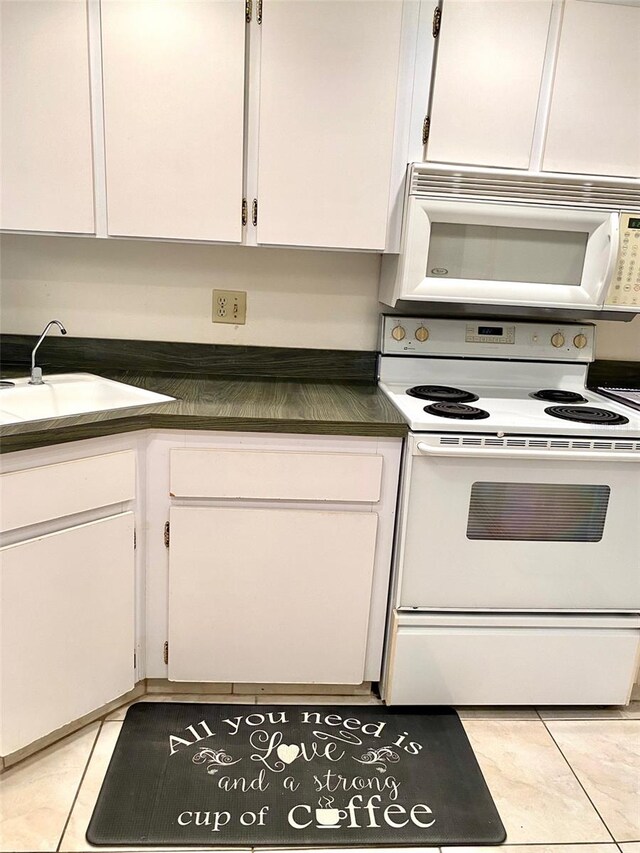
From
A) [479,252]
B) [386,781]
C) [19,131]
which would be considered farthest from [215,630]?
[19,131]

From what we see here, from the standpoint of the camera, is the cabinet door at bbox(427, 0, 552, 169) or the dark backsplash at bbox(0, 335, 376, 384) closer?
the cabinet door at bbox(427, 0, 552, 169)

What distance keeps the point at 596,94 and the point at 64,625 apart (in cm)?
208

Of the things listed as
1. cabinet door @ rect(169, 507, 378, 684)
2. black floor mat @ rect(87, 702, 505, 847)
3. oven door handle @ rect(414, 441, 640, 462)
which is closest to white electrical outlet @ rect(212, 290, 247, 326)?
cabinet door @ rect(169, 507, 378, 684)

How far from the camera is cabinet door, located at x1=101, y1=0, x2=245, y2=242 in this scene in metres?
1.69

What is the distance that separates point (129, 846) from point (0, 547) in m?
0.75

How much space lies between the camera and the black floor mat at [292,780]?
1487mm

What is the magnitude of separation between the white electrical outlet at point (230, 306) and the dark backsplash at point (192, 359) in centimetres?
10

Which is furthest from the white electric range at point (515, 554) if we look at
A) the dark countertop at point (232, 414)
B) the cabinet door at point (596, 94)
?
the cabinet door at point (596, 94)

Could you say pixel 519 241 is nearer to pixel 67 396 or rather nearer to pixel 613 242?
pixel 613 242

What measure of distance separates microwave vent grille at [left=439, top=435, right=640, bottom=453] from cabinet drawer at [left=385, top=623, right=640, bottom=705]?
0.57m

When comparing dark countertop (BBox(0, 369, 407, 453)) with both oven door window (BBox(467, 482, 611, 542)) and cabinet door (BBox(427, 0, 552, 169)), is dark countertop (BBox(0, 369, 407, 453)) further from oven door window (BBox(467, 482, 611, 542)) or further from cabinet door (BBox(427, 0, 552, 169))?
cabinet door (BBox(427, 0, 552, 169))

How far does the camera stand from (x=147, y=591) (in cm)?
180

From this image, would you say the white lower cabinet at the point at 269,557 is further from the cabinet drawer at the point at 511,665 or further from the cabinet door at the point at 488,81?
the cabinet door at the point at 488,81

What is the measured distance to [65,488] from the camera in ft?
5.08
